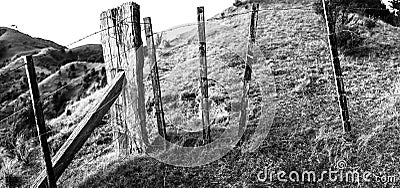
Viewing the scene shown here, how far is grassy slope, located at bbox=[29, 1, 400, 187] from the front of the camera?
4.87 metres

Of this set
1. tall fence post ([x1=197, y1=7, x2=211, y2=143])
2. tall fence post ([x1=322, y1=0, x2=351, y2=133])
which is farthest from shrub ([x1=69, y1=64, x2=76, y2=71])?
tall fence post ([x1=322, y1=0, x2=351, y2=133])

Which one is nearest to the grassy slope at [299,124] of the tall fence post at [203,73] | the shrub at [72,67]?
the tall fence post at [203,73]

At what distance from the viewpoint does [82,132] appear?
4.11 metres

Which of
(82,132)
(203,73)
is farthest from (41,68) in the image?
(82,132)

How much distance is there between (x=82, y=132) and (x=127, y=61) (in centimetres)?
118

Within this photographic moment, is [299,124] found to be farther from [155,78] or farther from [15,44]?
[15,44]

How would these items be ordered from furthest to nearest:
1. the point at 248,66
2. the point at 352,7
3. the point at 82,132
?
the point at 352,7
the point at 248,66
the point at 82,132

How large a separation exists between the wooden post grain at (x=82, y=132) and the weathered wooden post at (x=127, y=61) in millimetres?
159

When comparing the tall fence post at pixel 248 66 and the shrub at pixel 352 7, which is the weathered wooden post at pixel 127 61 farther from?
the shrub at pixel 352 7

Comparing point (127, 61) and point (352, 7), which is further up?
point (352, 7)

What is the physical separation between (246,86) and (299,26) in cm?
987

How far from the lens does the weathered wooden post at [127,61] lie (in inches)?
185

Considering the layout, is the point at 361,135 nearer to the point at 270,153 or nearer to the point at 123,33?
the point at 270,153

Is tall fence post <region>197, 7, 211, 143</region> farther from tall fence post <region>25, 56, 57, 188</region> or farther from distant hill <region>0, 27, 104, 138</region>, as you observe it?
distant hill <region>0, 27, 104, 138</region>
